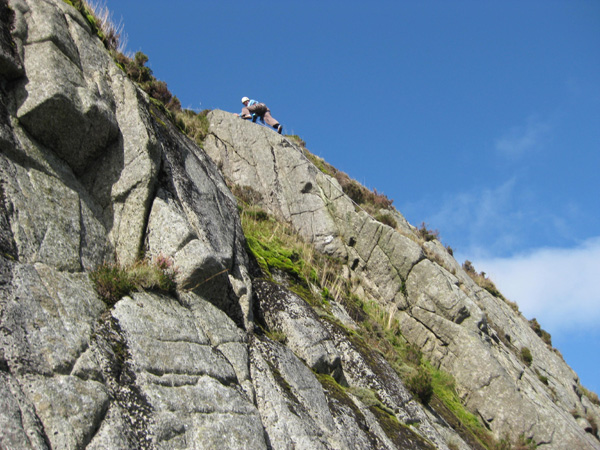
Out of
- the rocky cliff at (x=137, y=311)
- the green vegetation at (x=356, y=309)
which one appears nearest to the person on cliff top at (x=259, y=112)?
the green vegetation at (x=356, y=309)

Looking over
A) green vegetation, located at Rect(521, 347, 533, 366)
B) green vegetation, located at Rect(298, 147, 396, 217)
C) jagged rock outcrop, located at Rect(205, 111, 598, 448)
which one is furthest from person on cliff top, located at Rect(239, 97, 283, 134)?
green vegetation, located at Rect(521, 347, 533, 366)

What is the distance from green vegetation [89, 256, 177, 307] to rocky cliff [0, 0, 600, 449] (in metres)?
0.14

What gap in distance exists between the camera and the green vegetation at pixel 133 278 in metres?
6.53

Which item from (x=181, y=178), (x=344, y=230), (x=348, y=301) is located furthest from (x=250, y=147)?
(x=181, y=178)

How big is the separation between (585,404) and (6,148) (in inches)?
987

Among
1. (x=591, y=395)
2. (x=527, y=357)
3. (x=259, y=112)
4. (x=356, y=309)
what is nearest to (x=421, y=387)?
(x=356, y=309)

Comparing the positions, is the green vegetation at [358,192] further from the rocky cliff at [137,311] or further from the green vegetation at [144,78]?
the rocky cliff at [137,311]

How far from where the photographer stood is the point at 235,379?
694cm

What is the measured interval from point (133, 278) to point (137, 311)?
0.65 m

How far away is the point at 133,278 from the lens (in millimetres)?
7039

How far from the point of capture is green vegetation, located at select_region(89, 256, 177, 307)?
6.53 meters

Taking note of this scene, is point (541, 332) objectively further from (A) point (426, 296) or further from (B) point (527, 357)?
(A) point (426, 296)

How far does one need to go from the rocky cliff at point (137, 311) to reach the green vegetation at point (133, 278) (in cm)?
14

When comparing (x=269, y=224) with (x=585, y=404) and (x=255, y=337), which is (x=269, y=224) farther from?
(x=585, y=404)
